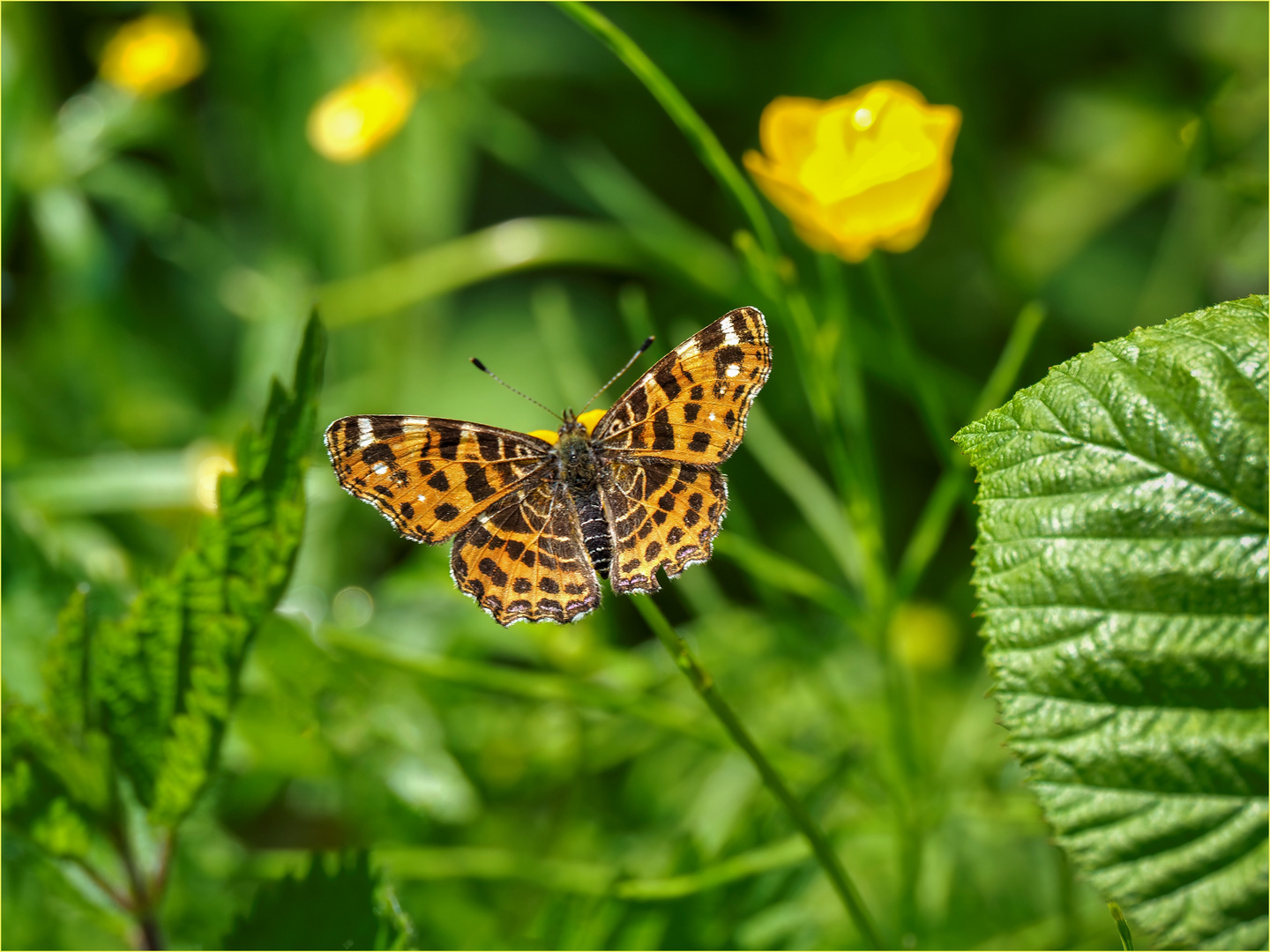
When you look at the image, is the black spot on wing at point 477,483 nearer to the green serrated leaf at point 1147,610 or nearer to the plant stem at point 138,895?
the plant stem at point 138,895

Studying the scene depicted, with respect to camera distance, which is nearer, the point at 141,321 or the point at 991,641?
the point at 991,641

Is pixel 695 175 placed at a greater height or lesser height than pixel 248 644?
greater

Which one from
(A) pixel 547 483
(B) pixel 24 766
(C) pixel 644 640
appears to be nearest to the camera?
(B) pixel 24 766

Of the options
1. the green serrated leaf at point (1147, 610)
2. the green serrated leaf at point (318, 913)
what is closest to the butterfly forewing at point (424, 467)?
the green serrated leaf at point (318, 913)

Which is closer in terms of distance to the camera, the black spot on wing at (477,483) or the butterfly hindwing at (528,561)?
the butterfly hindwing at (528,561)

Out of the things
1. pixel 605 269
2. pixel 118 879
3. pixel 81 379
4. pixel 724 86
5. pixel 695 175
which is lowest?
pixel 118 879

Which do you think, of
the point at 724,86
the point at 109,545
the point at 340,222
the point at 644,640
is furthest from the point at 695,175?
the point at 109,545

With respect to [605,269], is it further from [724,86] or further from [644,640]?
[644,640]

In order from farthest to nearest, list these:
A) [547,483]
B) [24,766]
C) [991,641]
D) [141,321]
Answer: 1. [141,321]
2. [547,483]
3. [24,766]
4. [991,641]
